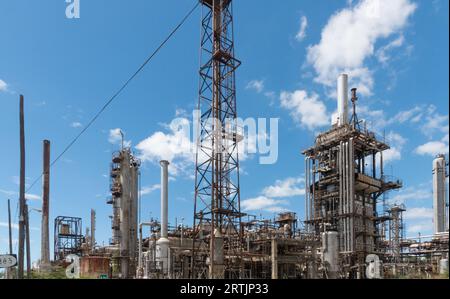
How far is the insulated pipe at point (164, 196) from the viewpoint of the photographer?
40281 millimetres

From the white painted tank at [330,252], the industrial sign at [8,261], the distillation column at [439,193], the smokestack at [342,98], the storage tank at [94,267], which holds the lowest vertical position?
the storage tank at [94,267]

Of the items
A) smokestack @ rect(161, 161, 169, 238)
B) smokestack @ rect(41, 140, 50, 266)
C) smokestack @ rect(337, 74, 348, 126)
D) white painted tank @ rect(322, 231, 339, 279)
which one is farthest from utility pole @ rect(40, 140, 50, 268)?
smokestack @ rect(337, 74, 348, 126)

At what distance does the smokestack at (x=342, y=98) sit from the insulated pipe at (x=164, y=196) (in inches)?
744

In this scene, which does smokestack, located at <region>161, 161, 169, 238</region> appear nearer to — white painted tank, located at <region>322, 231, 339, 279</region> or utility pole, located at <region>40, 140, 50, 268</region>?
white painted tank, located at <region>322, 231, 339, 279</region>

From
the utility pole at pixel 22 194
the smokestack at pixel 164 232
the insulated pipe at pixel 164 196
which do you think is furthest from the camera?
the insulated pipe at pixel 164 196

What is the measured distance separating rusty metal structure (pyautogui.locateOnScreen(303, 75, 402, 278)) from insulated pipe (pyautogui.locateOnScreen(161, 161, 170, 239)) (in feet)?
50.8

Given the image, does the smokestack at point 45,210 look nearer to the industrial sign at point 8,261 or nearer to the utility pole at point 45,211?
the utility pole at point 45,211

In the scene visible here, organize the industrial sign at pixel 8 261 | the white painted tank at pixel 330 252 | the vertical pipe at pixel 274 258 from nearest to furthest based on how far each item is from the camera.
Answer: the industrial sign at pixel 8 261
the vertical pipe at pixel 274 258
the white painted tank at pixel 330 252

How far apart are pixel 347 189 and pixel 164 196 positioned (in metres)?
18.2

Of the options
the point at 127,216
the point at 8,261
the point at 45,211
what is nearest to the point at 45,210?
the point at 45,211

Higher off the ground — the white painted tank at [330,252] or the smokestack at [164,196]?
the smokestack at [164,196]

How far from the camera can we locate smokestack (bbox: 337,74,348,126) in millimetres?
46531

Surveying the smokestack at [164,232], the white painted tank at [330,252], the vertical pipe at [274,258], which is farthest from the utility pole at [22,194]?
the white painted tank at [330,252]
